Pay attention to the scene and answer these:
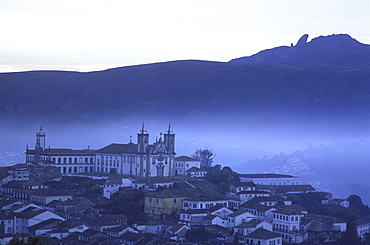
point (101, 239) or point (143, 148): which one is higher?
point (143, 148)

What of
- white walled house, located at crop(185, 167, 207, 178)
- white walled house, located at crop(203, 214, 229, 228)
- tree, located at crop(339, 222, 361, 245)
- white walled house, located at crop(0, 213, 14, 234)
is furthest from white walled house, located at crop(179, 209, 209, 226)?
white walled house, located at crop(185, 167, 207, 178)

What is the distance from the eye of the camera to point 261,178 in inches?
3757

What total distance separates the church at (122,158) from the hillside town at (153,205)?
0.12 meters

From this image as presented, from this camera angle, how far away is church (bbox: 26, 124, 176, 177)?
3406 inches

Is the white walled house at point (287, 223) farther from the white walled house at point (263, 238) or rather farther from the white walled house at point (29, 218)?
the white walled house at point (29, 218)

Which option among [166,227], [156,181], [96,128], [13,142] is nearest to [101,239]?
[166,227]

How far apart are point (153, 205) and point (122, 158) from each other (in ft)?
67.2

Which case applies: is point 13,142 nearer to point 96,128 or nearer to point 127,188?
point 96,128

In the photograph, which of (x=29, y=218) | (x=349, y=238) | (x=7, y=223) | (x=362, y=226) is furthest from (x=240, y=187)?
(x=7, y=223)

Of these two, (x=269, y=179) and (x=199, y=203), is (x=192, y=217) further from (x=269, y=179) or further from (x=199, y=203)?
(x=269, y=179)

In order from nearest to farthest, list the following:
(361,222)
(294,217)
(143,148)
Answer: (294,217) → (361,222) → (143,148)

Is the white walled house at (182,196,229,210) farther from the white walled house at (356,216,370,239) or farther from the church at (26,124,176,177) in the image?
the church at (26,124,176,177)

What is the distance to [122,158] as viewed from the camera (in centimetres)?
8938

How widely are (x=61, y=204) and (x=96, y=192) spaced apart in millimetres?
8066
